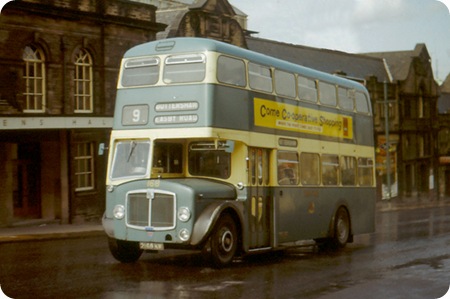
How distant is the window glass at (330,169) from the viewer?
1875 centimetres

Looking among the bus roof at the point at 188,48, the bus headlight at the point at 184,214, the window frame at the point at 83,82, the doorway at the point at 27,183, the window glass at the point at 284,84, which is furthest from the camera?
the window frame at the point at 83,82

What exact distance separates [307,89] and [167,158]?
424cm

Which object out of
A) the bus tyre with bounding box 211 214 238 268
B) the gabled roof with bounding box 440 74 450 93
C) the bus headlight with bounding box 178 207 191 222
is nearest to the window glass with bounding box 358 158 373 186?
the bus tyre with bounding box 211 214 238 268

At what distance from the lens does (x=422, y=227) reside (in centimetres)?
2680

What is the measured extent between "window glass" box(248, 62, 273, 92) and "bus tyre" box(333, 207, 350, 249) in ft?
15.3

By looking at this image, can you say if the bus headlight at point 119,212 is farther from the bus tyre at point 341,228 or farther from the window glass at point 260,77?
the bus tyre at point 341,228

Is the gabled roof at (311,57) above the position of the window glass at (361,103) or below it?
above

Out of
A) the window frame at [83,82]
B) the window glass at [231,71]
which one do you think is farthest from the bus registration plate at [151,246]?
the window frame at [83,82]

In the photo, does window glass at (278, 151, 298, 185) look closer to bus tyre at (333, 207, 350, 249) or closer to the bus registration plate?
bus tyre at (333, 207, 350, 249)

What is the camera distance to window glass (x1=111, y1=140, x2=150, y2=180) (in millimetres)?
14977

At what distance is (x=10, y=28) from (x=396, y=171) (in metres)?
30.8

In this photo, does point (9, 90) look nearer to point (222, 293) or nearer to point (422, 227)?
point (422, 227)

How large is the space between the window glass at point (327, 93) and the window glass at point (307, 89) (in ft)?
1.21

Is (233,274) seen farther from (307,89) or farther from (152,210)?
(307,89)
